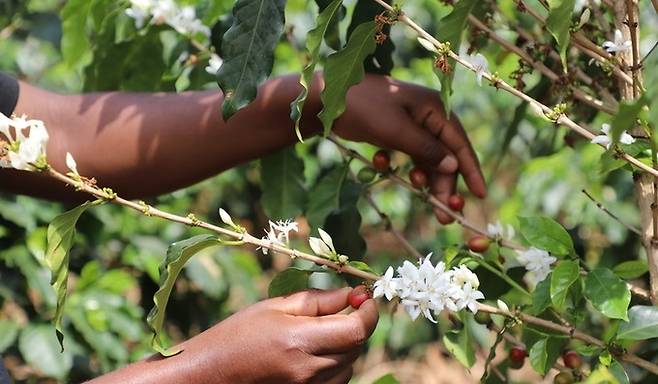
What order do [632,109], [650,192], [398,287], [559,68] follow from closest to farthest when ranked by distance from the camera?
[632,109] < [398,287] < [650,192] < [559,68]

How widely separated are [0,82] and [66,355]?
0.91m

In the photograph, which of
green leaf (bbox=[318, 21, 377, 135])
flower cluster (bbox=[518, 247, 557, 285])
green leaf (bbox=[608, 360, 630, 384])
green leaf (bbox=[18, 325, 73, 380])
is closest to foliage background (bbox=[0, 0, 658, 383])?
green leaf (bbox=[18, 325, 73, 380])

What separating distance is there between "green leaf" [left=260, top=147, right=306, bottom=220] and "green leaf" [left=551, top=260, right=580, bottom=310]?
0.58 m

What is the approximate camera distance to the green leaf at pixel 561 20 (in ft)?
3.87

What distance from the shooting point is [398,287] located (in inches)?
49.0

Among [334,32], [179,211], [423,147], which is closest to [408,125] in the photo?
[423,147]

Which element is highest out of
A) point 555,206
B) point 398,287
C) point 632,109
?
point 632,109

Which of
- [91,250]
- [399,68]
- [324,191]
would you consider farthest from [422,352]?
[324,191]

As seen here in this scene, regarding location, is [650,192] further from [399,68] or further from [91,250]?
[399,68]

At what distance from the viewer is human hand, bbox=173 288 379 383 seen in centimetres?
123

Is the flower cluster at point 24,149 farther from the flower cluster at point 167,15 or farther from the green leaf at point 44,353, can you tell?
the green leaf at point 44,353

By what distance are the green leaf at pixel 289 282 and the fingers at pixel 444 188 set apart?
34 cm

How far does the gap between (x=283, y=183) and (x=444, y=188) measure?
0.31m

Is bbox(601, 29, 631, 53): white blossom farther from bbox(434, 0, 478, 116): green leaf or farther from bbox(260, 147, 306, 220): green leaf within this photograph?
bbox(260, 147, 306, 220): green leaf
